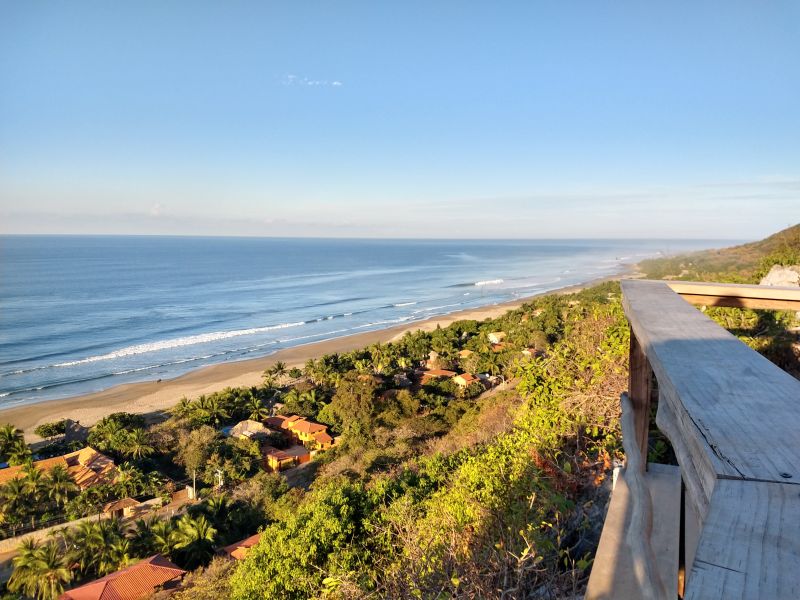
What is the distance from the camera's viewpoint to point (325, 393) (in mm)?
23641

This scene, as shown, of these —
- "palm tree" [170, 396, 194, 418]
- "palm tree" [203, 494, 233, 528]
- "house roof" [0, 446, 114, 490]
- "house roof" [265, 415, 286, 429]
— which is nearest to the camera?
"palm tree" [203, 494, 233, 528]

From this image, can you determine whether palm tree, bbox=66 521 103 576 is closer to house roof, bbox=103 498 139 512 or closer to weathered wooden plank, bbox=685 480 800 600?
house roof, bbox=103 498 139 512

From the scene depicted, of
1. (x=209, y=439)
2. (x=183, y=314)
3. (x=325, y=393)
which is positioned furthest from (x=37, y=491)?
(x=183, y=314)

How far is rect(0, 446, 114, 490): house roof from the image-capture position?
1614cm

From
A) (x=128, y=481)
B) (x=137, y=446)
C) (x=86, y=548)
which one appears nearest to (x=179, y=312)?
(x=137, y=446)

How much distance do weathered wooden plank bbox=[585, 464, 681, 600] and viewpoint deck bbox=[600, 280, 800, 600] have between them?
0.96 m

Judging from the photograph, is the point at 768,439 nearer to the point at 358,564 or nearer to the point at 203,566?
the point at 358,564

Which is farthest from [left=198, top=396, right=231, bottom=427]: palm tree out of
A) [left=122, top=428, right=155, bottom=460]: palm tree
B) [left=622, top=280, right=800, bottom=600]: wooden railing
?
[left=622, top=280, right=800, bottom=600]: wooden railing

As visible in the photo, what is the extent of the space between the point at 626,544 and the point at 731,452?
154 centimetres

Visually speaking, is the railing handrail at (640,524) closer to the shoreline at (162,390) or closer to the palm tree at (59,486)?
the palm tree at (59,486)

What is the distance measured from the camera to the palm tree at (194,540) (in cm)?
1225

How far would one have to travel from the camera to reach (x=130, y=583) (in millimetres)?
10734

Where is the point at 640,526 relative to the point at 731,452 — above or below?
below

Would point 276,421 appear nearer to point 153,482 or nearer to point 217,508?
point 153,482
